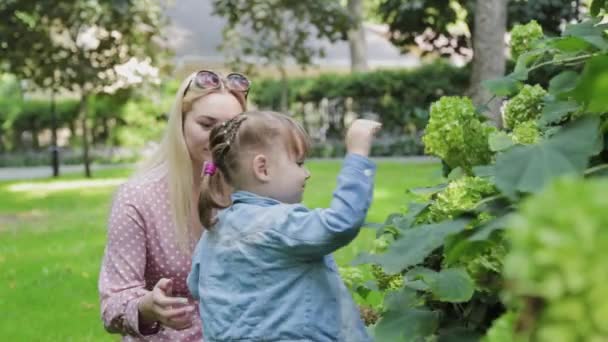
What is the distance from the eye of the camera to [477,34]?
1334 centimetres

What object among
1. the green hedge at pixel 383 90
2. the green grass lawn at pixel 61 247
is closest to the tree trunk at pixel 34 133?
the green hedge at pixel 383 90

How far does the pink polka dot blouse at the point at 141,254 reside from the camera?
9.92ft

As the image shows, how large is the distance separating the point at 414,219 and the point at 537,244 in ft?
4.01

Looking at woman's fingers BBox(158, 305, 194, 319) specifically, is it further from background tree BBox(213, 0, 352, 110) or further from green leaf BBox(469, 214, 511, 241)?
background tree BBox(213, 0, 352, 110)

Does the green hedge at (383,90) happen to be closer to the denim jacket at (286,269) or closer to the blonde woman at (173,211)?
the blonde woman at (173,211)

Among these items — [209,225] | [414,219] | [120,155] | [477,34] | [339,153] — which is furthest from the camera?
[120,155]

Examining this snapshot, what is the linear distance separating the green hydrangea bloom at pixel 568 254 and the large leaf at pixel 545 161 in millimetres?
389

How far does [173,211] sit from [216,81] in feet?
1.47

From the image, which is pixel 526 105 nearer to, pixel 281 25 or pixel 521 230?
pixel 521 230

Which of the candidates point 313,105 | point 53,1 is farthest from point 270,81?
point 53,1

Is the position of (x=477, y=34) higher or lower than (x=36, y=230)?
higher

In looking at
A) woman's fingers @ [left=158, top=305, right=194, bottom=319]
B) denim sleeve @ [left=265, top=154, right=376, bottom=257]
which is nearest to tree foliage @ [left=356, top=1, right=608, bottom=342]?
denim sleeve @ [left=265, top=154, right=376, bottom=257]

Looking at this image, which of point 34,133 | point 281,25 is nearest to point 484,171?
point 281,25

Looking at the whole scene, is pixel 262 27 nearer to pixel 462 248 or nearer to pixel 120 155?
pixel 120 155
